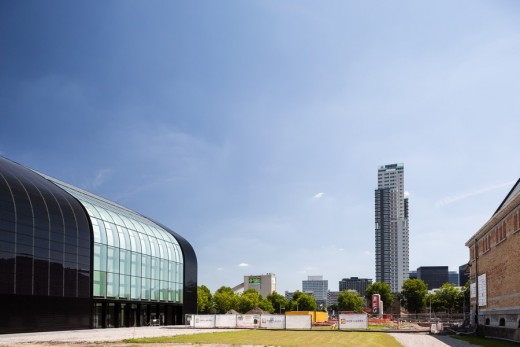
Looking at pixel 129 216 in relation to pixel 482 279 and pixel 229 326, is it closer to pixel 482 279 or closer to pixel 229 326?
pixel 229 326

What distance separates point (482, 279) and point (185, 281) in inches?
1905

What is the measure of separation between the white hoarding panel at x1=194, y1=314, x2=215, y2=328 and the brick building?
121 feet

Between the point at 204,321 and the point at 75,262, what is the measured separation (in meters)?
24.2

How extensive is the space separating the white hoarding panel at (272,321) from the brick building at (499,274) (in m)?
26.5

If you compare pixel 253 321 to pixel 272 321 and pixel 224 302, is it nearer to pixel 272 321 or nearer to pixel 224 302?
pixel 272 321

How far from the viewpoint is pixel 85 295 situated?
218 ft

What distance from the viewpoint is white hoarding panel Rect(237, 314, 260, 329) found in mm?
80625

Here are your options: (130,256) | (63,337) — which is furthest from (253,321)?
(63,337)

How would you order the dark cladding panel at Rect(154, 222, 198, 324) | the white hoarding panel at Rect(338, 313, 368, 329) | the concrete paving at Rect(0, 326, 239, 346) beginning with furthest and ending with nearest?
the dark cladding panel at Rect(154, 222, 198, 324)
the white hoarding panel at Rect(338, 313, 368, 329)
the concrete paving at Rect(0, 326, 239, 346)

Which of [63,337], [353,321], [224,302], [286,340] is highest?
[63,337]

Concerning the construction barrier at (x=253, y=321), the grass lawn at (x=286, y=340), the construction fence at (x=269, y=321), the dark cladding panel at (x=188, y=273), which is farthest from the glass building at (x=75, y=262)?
the grass lawn at (x=286, y=340)

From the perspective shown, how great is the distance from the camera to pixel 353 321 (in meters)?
76.8

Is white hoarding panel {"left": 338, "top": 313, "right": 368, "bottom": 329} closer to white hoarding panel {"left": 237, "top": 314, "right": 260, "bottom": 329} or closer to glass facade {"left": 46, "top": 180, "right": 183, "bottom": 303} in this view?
white hoarding panel {"left": 237, "top": 314, "right": 260, "bottom": 329}

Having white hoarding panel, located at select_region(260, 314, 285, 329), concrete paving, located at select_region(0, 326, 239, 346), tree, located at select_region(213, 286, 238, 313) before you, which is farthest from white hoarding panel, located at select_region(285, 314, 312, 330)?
tree, located at select_region(213, 286, 238, 313)
